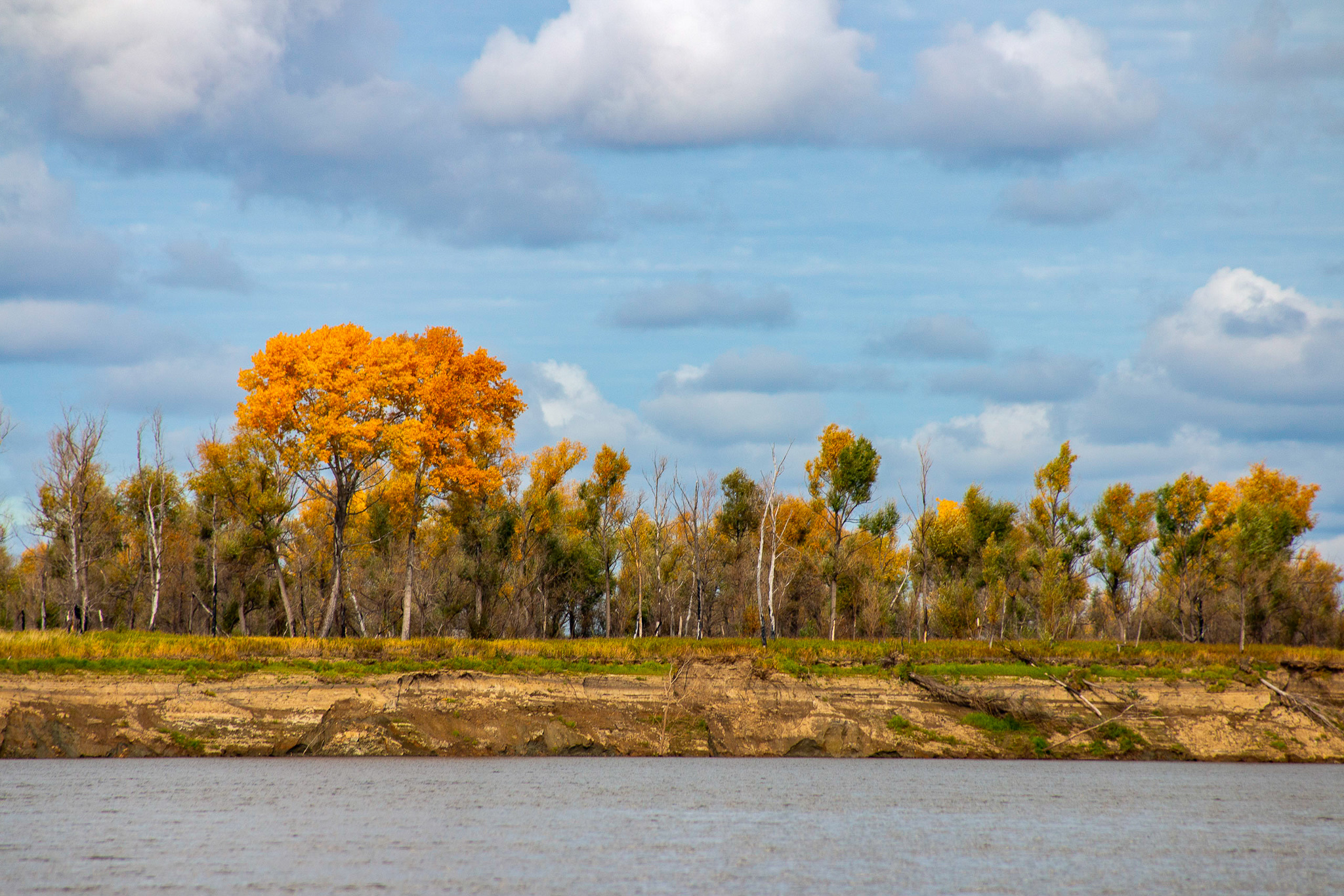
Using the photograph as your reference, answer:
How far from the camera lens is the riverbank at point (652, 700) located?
3912cm

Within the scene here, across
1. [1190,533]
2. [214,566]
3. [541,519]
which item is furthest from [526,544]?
[1190,533]

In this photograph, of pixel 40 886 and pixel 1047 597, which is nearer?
pixel 40 886

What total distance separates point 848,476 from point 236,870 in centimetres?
4928

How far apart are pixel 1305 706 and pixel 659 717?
26.9 metres

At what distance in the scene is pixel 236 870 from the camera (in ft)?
59.7

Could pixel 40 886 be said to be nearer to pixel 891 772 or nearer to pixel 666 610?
pixel 891 772

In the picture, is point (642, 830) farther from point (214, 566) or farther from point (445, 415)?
point (214, 566)

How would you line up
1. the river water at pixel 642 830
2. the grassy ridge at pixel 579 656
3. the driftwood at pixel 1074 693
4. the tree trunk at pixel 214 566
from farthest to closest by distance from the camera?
1. the tree trunk at pixel 214 566
2. the driftwood at pixel 1074 693
3. the grassy ridge at pixel 579 656
4. the river water at pixel 642 830

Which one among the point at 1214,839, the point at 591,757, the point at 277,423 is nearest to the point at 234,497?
the point at 277,423

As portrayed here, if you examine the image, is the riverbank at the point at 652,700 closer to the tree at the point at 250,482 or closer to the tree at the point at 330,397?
the tree at the point at 330,397

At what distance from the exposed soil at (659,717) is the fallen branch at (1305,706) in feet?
0.54

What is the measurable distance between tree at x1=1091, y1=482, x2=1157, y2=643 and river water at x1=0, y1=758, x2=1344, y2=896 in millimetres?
32701

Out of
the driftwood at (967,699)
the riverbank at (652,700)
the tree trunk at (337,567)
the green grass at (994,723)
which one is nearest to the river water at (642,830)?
the riverbank at (652,700)

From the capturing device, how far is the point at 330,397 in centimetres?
5425
